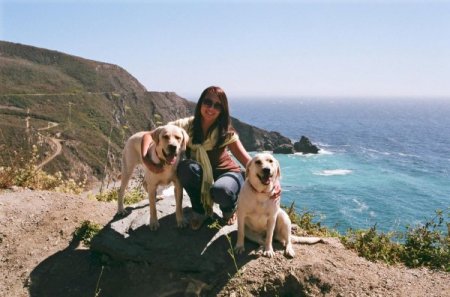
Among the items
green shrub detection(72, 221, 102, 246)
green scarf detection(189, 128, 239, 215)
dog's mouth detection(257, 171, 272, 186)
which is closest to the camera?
dog's mouth detection(257, 171, 272, 186)

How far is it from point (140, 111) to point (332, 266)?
89.7 m

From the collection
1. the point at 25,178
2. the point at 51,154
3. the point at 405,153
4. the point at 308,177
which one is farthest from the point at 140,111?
the point at 25,178

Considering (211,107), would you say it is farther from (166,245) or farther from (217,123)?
(166,245)

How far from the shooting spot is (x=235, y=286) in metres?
4.48

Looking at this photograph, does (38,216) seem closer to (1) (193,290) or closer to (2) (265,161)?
(1) (193,290)

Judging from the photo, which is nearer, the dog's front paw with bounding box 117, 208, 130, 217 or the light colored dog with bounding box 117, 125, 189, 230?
the light colored dog with bounding box 117, 125, 189, 230

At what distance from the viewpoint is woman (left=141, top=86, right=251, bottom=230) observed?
4953 mm

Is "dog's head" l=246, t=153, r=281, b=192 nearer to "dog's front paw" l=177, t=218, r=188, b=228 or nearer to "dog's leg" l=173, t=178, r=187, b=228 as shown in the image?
"dog's leg" l=173, t=178, r=187, b=228

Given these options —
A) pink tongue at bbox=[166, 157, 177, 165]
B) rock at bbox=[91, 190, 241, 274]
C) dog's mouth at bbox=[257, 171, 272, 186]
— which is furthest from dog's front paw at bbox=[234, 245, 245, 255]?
pink tongue at bbox=[166, 157, 177, 165]

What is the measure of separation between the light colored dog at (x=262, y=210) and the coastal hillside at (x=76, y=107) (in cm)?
2662

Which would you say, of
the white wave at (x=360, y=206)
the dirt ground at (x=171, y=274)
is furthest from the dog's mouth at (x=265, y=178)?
the white wave at (x=360, y=206)

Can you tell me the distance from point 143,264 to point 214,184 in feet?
4.72

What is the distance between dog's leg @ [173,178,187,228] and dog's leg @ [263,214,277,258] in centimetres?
123

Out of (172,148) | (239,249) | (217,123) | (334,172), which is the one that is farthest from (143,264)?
(334,172)
